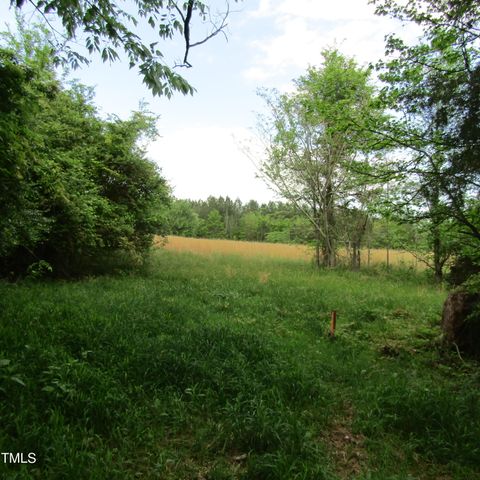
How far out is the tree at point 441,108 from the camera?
3.57m

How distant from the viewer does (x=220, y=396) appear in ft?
11.8

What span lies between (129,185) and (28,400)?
8.59 metres

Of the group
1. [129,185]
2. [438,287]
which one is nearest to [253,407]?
[129,185]

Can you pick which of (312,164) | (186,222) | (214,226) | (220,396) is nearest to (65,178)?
(220,396)

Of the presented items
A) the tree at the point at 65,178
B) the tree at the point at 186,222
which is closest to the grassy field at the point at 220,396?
the tree at the point at 65,178

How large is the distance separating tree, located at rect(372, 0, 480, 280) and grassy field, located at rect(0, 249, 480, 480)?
2354 millimetres

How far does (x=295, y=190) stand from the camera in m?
16.6

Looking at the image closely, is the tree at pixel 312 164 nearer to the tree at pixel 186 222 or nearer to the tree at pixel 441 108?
the tree at pixel 441 108

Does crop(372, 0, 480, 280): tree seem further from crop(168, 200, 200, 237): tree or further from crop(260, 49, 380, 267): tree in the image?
crop(168, 200, 200, 237): tree

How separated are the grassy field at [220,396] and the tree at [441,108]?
235 centimetres

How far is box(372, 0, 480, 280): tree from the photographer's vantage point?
357 cm

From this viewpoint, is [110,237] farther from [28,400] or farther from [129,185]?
[28,400]

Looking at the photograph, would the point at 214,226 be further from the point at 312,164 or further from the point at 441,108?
the point at 441,108

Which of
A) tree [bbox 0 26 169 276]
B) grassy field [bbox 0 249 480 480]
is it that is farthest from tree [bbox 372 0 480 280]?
tree [bbox 0 26 169 276]
